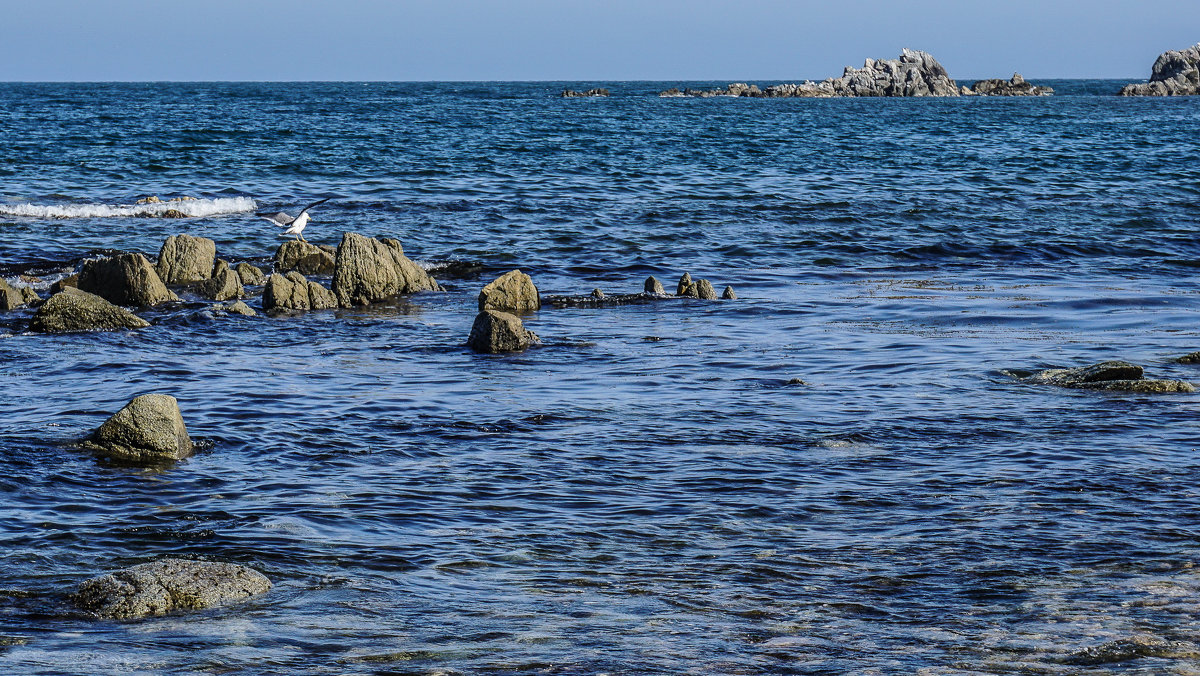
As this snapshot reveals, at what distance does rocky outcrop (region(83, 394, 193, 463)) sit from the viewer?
7.93 meters

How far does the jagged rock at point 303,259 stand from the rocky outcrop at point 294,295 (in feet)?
7.22

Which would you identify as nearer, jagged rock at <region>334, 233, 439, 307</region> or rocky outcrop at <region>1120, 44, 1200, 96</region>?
jagged rock at <region>334, 233, 439, 307</region>

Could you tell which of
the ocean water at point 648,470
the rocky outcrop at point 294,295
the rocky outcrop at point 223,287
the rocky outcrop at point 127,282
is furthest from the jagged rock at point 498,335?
the rocky outcrop at point 127,282

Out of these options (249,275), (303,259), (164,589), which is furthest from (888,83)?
(164,589)

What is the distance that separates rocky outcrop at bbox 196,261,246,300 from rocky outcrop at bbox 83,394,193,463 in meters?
6.93

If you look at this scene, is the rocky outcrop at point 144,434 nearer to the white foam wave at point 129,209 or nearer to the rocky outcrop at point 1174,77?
the white foam wave at point 129,209

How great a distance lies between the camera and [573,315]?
13938 mm

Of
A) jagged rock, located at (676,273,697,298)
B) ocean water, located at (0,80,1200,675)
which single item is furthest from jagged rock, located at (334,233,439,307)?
jagged rock, located at (676,273,697,298)

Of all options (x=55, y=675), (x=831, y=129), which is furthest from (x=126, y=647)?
(x=831, y=129)

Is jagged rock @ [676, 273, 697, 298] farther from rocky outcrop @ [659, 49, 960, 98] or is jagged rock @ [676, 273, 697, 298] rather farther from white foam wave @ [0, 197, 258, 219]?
rocky outcrop @ [659, 49, 960, 98]

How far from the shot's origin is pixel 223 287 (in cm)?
1488

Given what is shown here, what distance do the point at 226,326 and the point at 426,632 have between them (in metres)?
8.46

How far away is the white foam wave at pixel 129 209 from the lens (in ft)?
72.5

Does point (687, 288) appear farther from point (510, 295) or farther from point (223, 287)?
point (223, 287)
